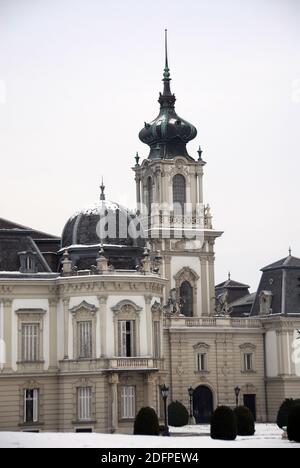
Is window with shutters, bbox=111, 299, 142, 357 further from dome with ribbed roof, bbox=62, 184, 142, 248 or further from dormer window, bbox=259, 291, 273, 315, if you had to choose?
dormer window, bbox=259, 291, 273, 315

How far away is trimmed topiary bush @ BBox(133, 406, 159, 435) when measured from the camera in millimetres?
55812

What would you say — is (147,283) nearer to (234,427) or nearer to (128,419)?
(128,419)

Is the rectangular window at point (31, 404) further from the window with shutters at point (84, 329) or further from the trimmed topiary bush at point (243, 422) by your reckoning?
the trimmed topiary bush at point (243, 422)

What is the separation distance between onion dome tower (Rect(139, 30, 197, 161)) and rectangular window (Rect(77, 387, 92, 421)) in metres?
31.8

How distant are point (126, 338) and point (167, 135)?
30558mm

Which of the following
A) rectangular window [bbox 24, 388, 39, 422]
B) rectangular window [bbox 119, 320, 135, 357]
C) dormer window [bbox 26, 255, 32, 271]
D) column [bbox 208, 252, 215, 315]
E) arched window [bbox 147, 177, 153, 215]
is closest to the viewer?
rectangular window [bbox 24, 388, 39, 422]

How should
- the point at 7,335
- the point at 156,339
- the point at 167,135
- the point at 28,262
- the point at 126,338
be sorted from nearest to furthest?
the point at 7,335 → the point at 126,338 → the point at 28,262 → the point at 156,339 → the point at 167,135

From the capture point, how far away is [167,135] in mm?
93625

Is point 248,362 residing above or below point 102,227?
below

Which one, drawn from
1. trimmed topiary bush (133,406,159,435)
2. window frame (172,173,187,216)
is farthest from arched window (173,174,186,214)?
trimmed topiary bush (133,406,159,435)

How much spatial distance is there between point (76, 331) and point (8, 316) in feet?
13.0

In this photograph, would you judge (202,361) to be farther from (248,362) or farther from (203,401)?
(248,362)

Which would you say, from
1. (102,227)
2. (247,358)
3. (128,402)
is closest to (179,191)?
(247,358)

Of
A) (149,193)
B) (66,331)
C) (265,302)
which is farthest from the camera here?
(149,193)
